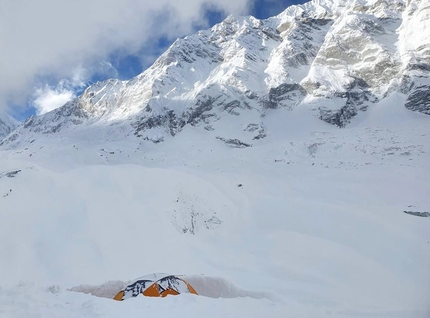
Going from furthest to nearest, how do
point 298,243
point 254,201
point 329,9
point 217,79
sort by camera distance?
point 329,9, point 217,79, point 254,201, point 298,243

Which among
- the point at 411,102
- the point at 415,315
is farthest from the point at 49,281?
the point at 411,102

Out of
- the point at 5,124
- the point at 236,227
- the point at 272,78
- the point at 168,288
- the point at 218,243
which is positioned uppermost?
the point at 5,124

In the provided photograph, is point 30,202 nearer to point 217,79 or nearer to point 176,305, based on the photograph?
point 176,305

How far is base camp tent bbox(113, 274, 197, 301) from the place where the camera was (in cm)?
941

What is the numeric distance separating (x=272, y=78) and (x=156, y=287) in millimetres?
79350

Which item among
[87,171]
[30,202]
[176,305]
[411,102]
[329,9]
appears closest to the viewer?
[176,305]

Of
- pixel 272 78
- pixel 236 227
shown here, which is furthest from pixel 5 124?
pixel 236 227

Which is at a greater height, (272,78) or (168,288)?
(272,78)

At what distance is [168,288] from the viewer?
9.54 meters

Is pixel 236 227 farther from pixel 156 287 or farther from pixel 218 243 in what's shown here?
pixel 156 287

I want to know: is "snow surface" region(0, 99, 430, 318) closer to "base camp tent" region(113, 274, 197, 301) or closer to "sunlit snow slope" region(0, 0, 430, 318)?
"sunlit snow slope" region(0, 0, 430, 318)

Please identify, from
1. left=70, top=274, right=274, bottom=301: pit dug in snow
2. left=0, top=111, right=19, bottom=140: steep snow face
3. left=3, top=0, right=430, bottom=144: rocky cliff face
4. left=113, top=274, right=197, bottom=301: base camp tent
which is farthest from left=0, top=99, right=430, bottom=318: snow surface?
left=0, top=111, right=19, bottom=140: steep snow face

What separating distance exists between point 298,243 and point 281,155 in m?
29.8

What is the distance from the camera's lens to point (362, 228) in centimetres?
1499
